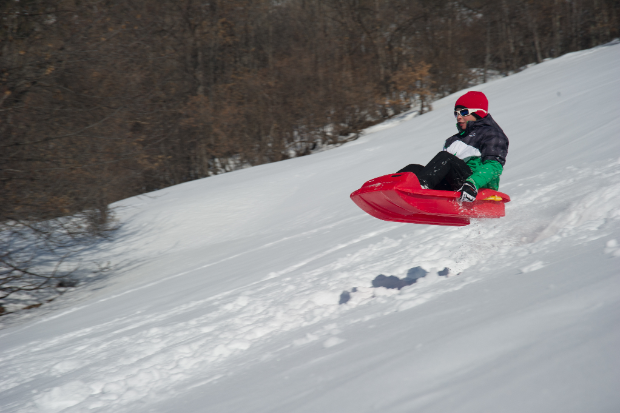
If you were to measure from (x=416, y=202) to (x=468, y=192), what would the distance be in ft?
1.40

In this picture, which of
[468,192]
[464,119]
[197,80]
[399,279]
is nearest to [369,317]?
[399,279]

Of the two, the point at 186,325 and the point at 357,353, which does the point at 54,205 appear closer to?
the point at 186,325

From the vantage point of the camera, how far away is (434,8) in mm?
21891

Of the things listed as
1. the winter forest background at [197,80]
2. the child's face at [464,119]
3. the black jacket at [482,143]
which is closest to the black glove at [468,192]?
the black jacket at [482,143]

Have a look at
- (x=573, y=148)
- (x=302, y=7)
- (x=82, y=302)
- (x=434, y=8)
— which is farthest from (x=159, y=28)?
(x=573, y=148)

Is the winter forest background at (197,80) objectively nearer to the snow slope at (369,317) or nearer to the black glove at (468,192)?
the snow slope at (369,317)

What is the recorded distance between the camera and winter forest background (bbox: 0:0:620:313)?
758 centimetres

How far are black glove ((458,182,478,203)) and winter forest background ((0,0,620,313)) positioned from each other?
5.89m

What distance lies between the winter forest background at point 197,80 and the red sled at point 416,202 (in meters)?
5.36

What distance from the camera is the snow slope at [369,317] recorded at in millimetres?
1901

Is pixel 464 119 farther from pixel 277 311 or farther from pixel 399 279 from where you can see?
pixel 277 311

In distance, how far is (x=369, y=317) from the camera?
10.5 feet

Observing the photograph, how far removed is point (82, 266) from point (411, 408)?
8.35 m

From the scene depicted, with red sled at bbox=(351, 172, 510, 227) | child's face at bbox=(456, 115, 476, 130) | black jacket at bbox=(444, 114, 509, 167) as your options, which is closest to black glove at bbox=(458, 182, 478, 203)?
red sled at bbox=(351, 172, 510, 227)
